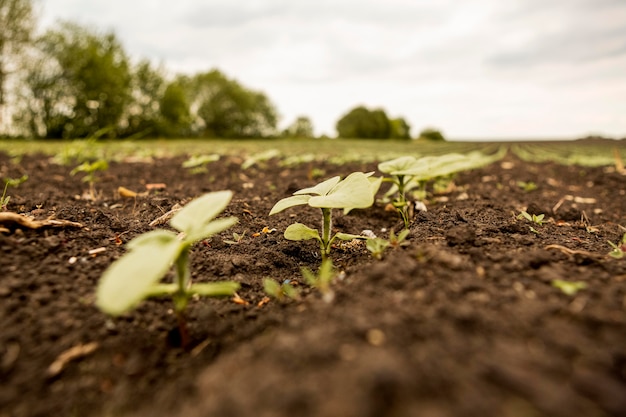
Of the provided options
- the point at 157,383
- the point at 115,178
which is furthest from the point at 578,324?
the point at 115,178

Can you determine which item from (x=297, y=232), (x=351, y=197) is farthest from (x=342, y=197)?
(x=297, y=232)

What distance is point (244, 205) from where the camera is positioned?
244 cm

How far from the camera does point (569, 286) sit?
95 cm

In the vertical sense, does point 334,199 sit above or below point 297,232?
above

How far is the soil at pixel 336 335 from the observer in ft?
2.19

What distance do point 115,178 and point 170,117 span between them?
28686 mm

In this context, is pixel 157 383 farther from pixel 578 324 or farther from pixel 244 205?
pixel 244 205

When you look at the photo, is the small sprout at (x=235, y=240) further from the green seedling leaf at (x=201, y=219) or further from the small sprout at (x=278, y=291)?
the green seedling leaf at (x=201, y=219)

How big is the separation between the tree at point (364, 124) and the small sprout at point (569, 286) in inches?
1723

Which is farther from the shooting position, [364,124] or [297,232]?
[364,124]

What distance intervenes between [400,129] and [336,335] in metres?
54.2

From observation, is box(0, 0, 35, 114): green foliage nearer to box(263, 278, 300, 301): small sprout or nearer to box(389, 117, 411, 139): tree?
box(263, 278, 300, 301): small sprout

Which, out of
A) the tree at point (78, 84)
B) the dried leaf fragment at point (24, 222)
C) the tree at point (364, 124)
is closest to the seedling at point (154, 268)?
the dried leaf fragment at point (24, 222)

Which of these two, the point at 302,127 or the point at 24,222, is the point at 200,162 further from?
the point at 302,127
